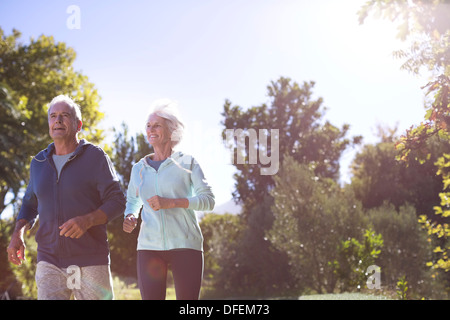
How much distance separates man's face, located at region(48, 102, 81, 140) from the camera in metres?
4.34

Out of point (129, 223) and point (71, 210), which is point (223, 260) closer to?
point (129, 223)

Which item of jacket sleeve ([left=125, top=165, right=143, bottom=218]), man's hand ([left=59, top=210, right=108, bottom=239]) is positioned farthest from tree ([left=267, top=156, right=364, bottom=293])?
man's hand ([left=59, top=210, right=108, bottom=239])

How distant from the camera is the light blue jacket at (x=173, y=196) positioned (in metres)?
4.28

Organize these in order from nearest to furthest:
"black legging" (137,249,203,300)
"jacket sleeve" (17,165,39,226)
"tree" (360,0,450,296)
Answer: "black legging" (137,249,203,300) < "jacket sleeve" (17,165,39,226) < "tree" (360,0,450,296)

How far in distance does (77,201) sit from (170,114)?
106 centimetres

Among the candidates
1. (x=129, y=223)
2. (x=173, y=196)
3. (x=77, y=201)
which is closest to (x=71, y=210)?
(x=77, y=201)

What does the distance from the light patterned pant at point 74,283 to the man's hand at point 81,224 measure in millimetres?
332

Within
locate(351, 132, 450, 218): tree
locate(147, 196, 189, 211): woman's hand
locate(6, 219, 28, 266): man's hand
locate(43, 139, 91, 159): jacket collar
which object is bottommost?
locate(6, 219, 28, 266): man's hand

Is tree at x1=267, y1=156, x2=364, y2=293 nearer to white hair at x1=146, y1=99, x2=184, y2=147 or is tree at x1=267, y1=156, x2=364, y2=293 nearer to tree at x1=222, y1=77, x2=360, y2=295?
tree at x1=222, y1=77, x2=360, y2=295

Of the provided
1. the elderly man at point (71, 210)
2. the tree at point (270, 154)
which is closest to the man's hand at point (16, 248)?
the elderly man at point (71, 210)

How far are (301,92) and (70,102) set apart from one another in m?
33.7

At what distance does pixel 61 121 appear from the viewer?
14.3 feet

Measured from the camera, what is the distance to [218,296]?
28.7 metres
